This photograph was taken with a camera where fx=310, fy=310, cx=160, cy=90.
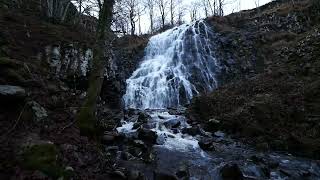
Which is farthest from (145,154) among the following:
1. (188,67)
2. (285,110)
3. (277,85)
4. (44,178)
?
(188,67)

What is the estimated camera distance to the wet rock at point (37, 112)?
8.98 metres

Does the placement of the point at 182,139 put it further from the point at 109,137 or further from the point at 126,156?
the point at 126,156

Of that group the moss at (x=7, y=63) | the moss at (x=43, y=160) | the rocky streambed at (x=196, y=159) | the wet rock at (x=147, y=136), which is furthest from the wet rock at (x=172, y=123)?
the moss at (x=43, y=160)

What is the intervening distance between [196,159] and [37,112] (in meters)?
5.56

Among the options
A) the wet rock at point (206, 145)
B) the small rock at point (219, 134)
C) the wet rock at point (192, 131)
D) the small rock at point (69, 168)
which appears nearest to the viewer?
the small rock at point (69, 168)

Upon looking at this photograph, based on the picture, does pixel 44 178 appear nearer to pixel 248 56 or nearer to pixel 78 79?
pixel 78 79

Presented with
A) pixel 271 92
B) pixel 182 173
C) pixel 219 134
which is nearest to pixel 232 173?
pixel 182 173

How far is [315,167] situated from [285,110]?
4.12 m

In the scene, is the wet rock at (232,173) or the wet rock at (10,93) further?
the wet rock at (232,173)

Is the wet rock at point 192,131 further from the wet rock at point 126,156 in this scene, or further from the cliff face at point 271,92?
the wet rock at point 126,156

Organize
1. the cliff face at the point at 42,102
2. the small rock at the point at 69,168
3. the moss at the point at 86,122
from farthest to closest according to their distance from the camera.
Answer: the moss at the point at 86,122 → the small rock at the point at 69,168 → the cliff face at the point at 42,102

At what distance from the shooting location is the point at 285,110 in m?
13.8

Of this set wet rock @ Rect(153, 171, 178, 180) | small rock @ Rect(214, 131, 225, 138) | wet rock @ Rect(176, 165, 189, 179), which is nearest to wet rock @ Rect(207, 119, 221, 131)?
small rock @ Rect(214, 131, 225, 138)

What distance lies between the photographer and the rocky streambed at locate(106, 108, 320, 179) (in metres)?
9.33
